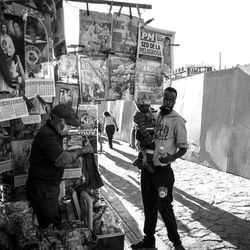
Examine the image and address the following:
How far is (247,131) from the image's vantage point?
7.98 metres

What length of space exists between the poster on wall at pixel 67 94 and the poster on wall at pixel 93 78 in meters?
0.08

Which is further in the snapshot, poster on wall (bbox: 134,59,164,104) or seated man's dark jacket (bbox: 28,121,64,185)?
poster on wall (bbox: 134,59,164,104)

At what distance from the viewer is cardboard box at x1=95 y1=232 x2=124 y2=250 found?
3.37 metres

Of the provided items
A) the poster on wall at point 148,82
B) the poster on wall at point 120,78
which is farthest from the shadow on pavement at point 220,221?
the poster on wall at point 120,78

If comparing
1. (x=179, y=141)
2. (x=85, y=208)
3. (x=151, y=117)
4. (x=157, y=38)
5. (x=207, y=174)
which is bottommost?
(x=207, y=174)

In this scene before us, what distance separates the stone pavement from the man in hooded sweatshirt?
0.70 meters

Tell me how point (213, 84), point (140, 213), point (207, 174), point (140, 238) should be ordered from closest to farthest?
point (140, 238), point (140, 213), point (207, 174), point (213, 84)

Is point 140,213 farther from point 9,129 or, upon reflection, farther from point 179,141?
point 9,129

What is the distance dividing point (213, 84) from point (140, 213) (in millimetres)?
5311

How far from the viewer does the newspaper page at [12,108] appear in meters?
2.79

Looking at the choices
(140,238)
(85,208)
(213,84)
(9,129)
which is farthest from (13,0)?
(213,84)

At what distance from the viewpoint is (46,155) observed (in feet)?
10.2

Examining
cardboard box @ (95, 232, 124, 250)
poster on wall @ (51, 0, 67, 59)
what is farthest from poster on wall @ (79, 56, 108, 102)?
cardboard box @ (95, 232, 124, 250)

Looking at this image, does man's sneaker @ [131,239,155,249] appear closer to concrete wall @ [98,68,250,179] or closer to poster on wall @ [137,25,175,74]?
poster on wall @ [137,25,175,74]
